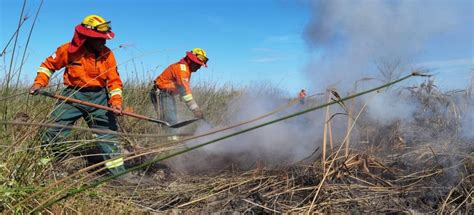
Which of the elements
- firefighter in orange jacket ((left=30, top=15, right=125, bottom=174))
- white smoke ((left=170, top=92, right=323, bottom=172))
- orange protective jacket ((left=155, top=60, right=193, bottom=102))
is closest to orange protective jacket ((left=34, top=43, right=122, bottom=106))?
firefighter in orange jacket ((left=30, top=15, right=125, bottom=174))

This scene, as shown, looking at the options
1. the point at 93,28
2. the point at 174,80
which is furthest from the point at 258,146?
the point at 93,28

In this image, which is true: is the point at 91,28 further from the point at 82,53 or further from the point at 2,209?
the point at 2,209

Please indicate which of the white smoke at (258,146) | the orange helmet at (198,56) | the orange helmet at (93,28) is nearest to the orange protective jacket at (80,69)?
the orange helmet at (93,28)

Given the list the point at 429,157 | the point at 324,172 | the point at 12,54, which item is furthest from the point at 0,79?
the point at 429,157

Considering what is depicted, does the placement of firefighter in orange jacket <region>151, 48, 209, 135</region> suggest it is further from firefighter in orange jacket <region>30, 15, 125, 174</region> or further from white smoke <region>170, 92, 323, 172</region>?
firefighter in orange jacket <region>30, 15, 125, 174</region>

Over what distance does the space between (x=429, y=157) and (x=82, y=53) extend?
3.52 m

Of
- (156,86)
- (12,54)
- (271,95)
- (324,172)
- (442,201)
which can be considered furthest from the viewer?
(271,95)

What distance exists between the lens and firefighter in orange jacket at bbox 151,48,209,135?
6.55 metres

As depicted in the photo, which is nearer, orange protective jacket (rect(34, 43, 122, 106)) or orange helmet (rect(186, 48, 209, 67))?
orange protective jacket (rect(34, 43, 122, 106))

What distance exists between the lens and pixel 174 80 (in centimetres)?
673

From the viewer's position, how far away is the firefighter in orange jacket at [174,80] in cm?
655

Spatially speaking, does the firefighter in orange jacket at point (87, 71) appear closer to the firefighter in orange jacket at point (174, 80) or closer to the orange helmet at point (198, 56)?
the firefighter in orange jacket at point (174, 80)

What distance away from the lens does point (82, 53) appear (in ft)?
15.1

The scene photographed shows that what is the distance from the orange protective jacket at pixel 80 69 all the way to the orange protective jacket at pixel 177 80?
1753 millimetres
